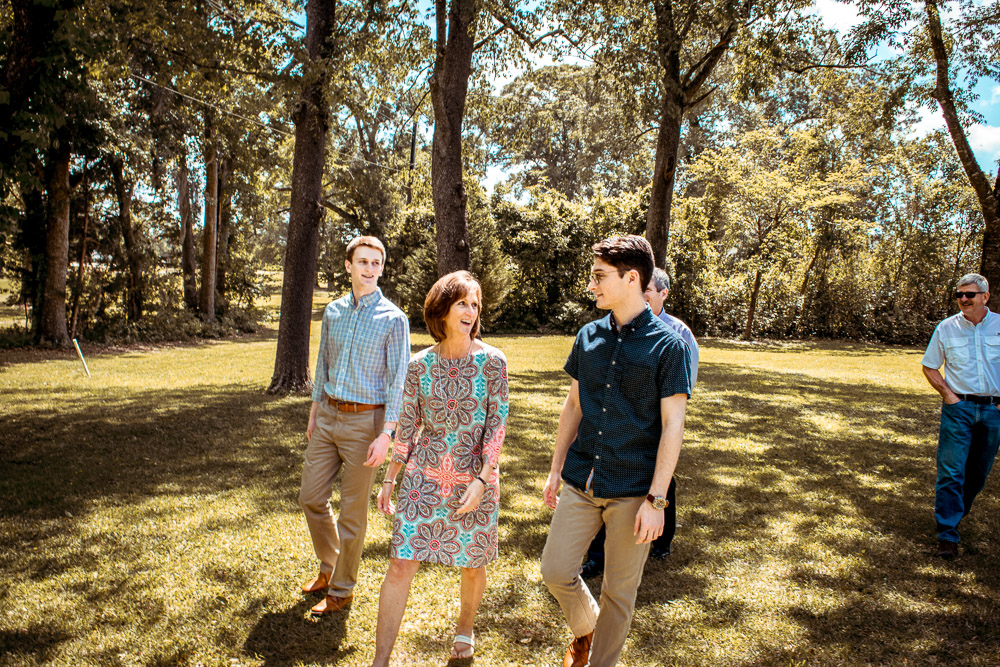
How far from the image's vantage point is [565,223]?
91.9ft

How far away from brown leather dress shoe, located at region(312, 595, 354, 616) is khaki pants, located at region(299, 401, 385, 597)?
36mm

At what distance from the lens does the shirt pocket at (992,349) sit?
489cm

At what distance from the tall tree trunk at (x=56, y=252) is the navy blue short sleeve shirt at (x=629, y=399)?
745 inches

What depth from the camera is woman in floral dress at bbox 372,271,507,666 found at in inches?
119

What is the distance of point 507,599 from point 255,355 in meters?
16.0

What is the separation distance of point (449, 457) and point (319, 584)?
177 centimetres

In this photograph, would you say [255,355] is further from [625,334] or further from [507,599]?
[625,334]

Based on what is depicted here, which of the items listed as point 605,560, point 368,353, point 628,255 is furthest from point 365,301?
point 605,560

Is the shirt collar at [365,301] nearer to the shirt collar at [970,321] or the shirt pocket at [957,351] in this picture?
the shirt pocket at [957,351]

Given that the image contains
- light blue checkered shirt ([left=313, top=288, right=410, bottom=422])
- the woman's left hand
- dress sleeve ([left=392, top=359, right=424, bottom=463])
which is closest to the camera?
the woman's left hand

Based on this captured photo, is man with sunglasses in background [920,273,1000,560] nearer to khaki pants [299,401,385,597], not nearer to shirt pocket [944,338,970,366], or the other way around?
shirt pocket [944,338,970,366]

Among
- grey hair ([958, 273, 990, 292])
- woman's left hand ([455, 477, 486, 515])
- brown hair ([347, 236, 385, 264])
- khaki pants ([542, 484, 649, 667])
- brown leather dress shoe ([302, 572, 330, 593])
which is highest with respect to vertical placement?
grey hair ([958, 273, 990, 292])

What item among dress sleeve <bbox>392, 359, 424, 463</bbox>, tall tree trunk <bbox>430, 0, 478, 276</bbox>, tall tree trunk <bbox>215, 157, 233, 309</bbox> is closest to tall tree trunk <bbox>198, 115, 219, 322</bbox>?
tall tree trunk <bbox>215, 157, 233, 309</bbox>

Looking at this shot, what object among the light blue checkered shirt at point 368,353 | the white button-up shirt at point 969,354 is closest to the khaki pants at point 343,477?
the light blue checkered shirt at point 368,353
